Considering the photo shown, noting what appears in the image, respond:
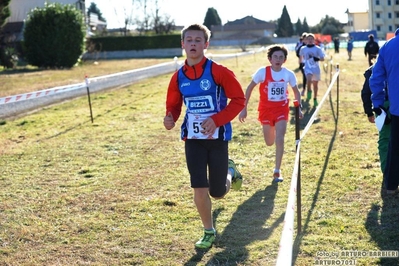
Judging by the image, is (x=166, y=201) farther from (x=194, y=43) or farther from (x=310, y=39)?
(x=310, y=39)

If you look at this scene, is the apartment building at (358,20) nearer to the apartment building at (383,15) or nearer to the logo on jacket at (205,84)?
the apartment building at (383,15)

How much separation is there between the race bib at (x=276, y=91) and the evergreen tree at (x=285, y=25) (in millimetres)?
117865

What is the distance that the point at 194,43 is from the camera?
4.87 metres

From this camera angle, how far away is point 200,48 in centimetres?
488

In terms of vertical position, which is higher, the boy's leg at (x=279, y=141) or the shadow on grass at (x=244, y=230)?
the boy's leg at (x=279, y=141)

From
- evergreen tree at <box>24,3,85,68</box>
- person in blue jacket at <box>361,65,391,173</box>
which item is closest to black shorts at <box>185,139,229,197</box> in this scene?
person in blue jacket at <box>361,65,391,173</box>

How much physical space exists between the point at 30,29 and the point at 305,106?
27347mm

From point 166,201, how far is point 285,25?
120818mm

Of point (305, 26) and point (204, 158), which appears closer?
point (204, 158)

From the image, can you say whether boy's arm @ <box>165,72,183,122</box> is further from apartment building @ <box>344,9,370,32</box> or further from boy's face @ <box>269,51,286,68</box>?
apartment building @ <box>344,9,370,32</box>

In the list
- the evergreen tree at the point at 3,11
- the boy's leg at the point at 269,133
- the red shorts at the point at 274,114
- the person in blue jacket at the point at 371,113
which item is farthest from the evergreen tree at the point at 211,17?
the person in blue jacket at the point at 371,113

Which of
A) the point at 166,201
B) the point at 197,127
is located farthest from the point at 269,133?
the point at 197,127

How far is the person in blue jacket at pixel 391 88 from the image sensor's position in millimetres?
5617

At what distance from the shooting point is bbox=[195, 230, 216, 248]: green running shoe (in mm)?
5199
